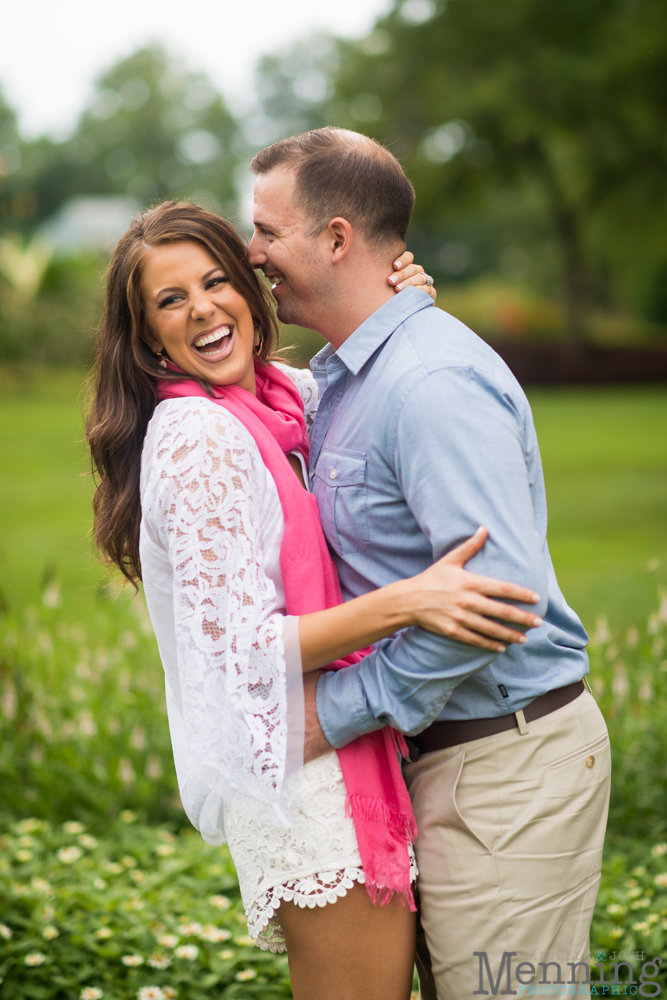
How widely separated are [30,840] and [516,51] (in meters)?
20.8

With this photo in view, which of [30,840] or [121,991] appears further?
[30,840]

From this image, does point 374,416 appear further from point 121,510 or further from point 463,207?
point 463,207

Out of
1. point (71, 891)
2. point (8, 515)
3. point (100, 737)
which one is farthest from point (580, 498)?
point (71, 891)

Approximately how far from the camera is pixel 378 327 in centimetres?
217

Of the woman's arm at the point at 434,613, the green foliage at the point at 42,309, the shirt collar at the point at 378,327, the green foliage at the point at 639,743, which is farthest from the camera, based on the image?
the green foliage at the point at 42,309

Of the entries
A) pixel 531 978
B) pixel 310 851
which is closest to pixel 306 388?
pixel 310 851

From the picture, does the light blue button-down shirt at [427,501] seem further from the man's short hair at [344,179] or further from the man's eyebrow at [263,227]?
the man's eyebrow at [263,227]

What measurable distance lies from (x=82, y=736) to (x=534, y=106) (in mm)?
19316

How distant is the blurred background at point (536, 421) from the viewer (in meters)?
3.47

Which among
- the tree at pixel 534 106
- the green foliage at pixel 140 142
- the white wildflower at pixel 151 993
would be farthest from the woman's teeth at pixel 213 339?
the green foliage at pixel 140 142

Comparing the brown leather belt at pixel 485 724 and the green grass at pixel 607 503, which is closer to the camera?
the brown leather belt at pixel 485 724

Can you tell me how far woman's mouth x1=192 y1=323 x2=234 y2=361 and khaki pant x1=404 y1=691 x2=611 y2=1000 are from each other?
107cm

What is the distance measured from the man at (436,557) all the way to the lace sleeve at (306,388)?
15.9 inches

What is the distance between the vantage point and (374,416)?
2045 mm
